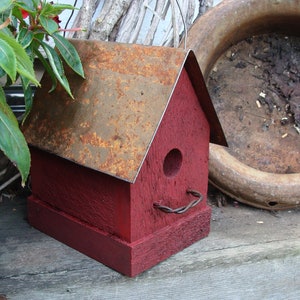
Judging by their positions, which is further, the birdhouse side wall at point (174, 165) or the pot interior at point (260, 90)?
the pot interior at point (260, 90)

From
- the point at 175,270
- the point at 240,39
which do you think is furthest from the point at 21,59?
the point at 240,39

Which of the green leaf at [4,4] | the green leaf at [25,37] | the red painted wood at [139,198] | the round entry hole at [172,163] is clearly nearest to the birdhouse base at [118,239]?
the red painted wood at [139,198]

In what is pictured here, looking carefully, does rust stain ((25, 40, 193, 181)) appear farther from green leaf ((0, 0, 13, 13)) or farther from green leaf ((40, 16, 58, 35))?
green leaf ((0, 0, 13, 13))

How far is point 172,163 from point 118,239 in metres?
0.23

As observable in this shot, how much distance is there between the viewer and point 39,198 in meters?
1.24

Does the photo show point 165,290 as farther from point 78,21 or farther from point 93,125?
Result: point 78,21

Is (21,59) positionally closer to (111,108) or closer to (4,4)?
(4,4)

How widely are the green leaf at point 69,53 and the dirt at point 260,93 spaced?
66cm

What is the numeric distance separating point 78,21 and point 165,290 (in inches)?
37.1

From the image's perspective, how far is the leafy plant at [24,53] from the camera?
2.31ft

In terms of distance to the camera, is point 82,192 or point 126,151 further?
point 82,192

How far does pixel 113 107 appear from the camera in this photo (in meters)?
1.00

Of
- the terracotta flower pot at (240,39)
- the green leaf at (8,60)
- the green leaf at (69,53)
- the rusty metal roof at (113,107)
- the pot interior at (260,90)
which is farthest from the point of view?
the pot interior at (260,90)

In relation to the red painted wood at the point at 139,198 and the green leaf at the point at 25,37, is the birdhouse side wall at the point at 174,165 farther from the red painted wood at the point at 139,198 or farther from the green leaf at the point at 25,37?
the green leaf at the point at 25,37
